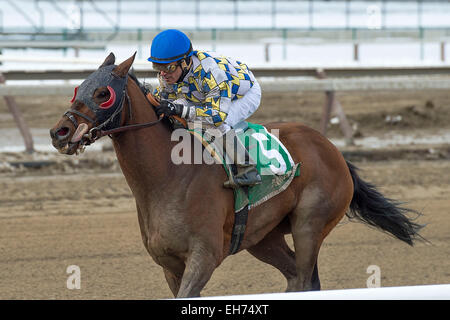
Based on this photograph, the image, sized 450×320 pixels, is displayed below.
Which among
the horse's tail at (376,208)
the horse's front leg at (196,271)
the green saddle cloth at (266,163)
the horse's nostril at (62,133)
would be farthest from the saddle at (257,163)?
the horse's tail at (376,208)

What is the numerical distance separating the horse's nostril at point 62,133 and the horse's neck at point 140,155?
0.34 m

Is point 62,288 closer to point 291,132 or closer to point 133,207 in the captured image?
point 291,132

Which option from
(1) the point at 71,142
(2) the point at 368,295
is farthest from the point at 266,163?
(2) the point at 368,295

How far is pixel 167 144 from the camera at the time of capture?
12.1 ft

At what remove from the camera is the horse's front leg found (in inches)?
137

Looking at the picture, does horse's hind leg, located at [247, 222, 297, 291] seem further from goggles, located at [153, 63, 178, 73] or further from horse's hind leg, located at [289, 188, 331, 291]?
goggles, located at [153, 63, 178, 73]

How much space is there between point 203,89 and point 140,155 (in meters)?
0.50

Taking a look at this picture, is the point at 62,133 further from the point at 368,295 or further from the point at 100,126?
the point at 368,295

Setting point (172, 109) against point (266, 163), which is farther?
point (266, 163)

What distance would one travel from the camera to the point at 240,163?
12.5 feet

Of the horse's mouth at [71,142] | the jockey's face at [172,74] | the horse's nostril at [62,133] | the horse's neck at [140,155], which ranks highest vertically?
the jockey's face at [172,74]

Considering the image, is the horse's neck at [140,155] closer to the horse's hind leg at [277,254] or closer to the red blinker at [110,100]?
the red blinker at [110,100]

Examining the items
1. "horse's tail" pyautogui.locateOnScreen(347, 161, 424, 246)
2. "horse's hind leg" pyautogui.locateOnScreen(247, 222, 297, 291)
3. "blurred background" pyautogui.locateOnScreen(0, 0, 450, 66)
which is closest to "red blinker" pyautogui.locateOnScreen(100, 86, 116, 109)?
"horse's hind leg" pyautogui.locateOnScreen(247, 222, 297, 291)

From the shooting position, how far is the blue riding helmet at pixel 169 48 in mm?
3594
